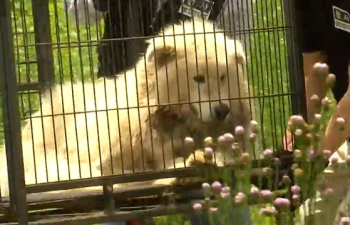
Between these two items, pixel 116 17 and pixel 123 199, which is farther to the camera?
pixel 116 17

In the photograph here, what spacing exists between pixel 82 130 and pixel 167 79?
0.36 metres

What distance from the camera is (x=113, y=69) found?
269cm

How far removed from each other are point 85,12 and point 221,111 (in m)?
0.59

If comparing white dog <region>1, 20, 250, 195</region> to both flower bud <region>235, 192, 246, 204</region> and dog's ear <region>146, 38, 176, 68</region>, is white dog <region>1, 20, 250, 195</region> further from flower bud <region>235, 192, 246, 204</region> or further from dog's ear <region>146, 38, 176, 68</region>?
flower bud <region>235, 192, 246, 204</region>

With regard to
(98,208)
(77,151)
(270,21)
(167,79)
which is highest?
(270,21)

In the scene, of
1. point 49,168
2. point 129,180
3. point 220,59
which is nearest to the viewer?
point 129,180

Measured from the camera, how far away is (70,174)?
2363 mm

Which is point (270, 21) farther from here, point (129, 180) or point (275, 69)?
point (129, 180)

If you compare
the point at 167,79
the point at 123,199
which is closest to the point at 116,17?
the point at 167,79

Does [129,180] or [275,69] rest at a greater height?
[275,69]

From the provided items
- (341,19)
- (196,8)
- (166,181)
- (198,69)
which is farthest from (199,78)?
(341,19)

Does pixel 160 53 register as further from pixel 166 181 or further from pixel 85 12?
pixel 166 181

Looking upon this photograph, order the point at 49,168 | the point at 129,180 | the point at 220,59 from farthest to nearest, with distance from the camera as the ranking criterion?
the point at 220,59 → the point at 49,168 → the point at 129,180

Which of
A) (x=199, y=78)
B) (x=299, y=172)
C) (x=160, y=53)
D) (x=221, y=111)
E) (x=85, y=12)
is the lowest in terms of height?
(x=299, y=172)
